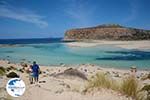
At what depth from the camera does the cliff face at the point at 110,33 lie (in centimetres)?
5117

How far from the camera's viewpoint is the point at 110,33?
57188mm

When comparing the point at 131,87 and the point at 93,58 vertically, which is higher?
the point at 131,87

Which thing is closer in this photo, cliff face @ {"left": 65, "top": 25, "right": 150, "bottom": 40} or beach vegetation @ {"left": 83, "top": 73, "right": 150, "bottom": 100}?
beach vegetation @ {"left": 83, "top": 73, "right": 150, "bottom": 100}

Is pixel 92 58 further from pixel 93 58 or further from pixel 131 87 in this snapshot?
pixel 131 87

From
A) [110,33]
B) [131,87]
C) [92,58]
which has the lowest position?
[92,58]

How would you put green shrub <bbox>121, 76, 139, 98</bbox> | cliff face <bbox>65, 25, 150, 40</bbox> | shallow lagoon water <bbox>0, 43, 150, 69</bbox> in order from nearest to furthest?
1. green shrub <bbox>121, 76, 139, 98</bbox>
2. shallow lagoon water <bbox>0, 43, 150, 69</bbox>
3. cliff face <bbox>65, 25, 150, 40</bbox>

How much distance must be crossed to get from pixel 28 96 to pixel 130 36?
47041mm

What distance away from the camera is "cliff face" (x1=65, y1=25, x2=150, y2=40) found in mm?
51169

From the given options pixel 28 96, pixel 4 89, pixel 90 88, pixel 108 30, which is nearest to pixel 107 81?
pixel 90 88

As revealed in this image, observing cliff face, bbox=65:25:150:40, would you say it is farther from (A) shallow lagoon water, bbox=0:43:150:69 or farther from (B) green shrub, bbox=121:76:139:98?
(B) green shrub, bbox=121:76:139:98

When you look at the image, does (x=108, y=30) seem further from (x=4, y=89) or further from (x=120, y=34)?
(x=4, y=89)

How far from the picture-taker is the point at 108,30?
193 feet

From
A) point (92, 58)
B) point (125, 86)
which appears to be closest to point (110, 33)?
point (92, 58)

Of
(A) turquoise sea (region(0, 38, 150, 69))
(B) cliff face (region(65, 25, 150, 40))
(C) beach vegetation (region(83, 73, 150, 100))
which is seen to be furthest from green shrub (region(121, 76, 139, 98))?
(B) cliff face (region(65, 25, 150, 40))
